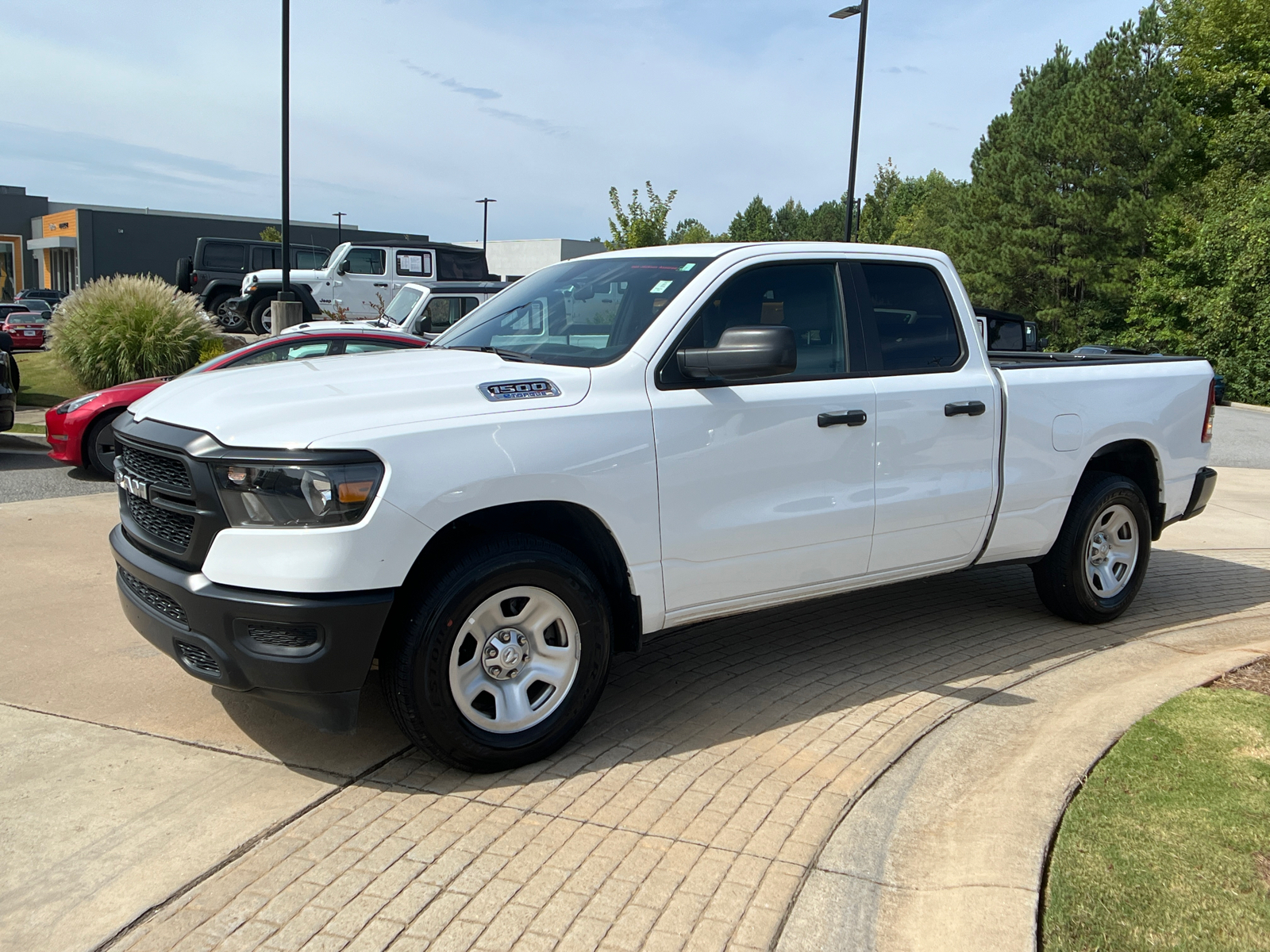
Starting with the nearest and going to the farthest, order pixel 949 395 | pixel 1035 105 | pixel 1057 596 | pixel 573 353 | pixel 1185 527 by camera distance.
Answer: pixel 573 353, pixel 949 395, pixel 1057 596, pixel 1185 527, pixel 1035 105

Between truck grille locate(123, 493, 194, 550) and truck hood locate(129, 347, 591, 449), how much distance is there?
323 mm

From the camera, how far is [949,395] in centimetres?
494

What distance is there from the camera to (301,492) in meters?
3.39

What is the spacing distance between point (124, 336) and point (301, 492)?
45.6ft

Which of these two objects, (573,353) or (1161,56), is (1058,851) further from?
(1161,56)

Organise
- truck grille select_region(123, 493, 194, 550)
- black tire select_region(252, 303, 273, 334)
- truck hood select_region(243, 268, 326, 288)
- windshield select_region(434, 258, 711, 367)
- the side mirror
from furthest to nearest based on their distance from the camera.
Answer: black tire select_region(252, 303, 273, 334) < truck hood select_region(243, 268, 326, 288) < windshield select_region(434, 258, 711, 367) < the side mirror < truck grille select_region(123, 493, 194, 550)

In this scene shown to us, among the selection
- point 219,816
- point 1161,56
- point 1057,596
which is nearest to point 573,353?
point 219,816

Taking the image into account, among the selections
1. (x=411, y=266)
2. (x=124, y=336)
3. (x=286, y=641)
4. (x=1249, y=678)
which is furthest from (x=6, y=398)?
(x=1249, y=678)

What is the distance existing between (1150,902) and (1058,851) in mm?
340

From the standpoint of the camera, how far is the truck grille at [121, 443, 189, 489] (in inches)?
143

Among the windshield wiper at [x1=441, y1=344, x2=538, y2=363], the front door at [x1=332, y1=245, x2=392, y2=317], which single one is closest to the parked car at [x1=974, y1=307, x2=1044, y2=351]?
the windshield wiper at [x1=441, y1=344, x2=538, y2=363]

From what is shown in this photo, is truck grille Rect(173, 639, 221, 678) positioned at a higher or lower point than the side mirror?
lower

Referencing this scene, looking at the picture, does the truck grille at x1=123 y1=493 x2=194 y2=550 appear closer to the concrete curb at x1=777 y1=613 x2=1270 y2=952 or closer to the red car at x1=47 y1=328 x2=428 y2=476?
the concrete curb at x1=777 y1=613 x2=1270 y2=952

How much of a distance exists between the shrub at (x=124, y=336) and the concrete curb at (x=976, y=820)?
1402 centimetres
